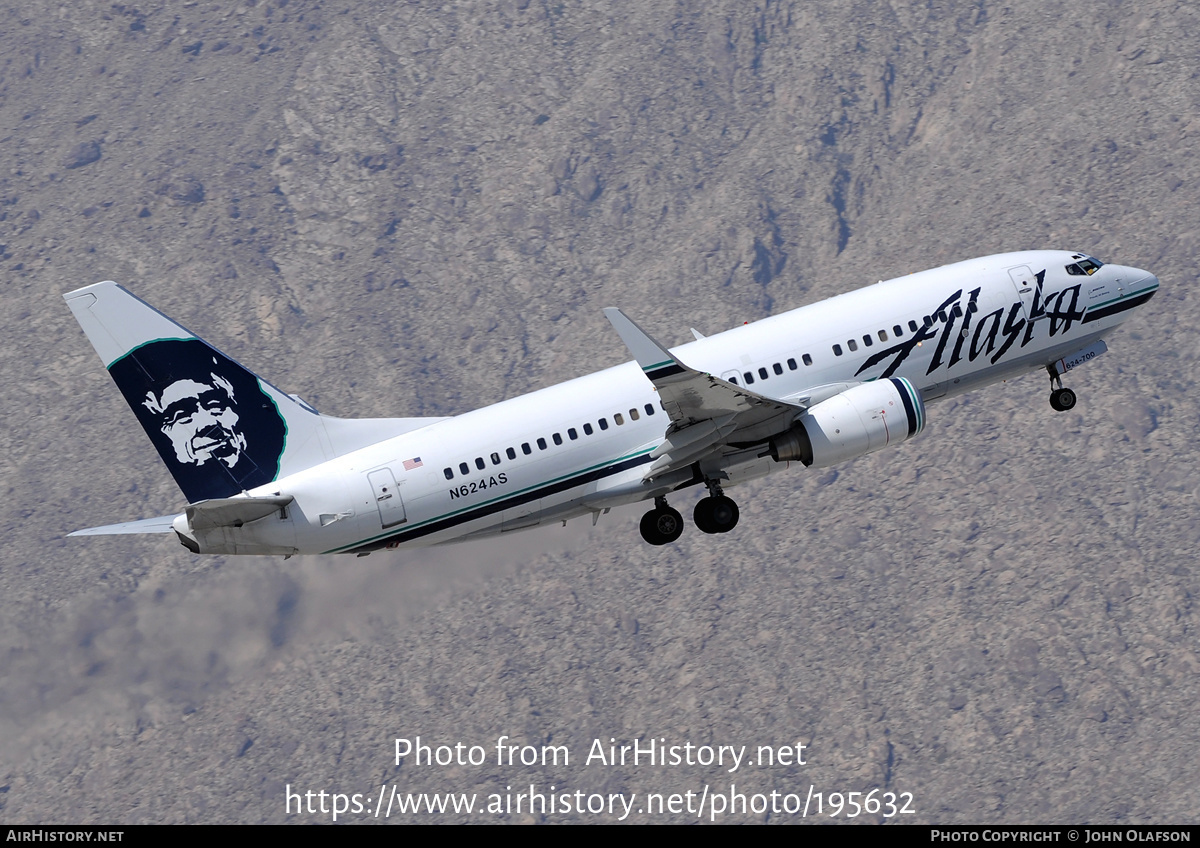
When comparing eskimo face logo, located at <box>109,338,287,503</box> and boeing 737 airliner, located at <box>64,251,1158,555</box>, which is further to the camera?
eskimo face logo, located at <box>109,338,287,503</box>

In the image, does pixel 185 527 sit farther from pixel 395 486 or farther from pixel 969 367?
pixel 969 367

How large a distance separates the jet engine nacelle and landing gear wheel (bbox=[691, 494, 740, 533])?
3.77 m

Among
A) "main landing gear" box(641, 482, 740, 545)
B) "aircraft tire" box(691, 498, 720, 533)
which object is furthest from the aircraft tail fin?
"aircraft tire" box(691, 498, 720, 533)

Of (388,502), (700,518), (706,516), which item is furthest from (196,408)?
(706,516)

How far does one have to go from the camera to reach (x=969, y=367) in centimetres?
6781

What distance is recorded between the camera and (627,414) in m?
64.4

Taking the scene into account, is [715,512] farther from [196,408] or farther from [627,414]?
[196,408]

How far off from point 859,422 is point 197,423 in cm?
2253

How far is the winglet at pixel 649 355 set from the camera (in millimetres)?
57312

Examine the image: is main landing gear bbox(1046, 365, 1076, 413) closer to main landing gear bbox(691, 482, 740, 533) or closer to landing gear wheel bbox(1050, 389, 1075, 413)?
landing gear wheel bbox(1050, 389, 1075, 413)

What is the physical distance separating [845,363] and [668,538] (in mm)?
8874

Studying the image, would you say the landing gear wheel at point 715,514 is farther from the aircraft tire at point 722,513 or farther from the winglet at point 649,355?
the winglet at point 649,355

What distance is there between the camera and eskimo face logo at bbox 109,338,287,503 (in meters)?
63.5

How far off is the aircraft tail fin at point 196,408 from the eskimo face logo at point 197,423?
3 cm
